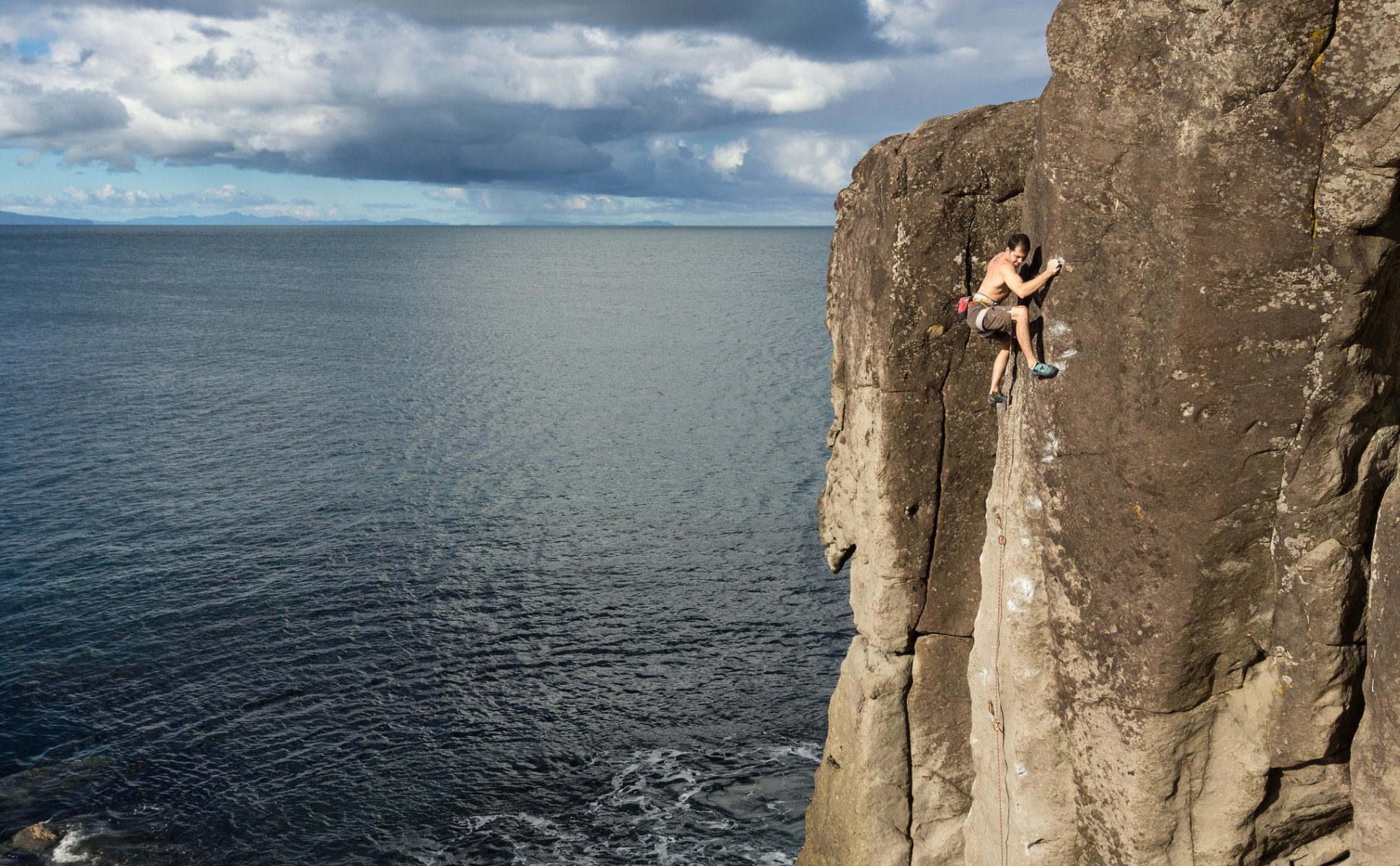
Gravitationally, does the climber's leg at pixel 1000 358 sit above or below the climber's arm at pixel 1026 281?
below

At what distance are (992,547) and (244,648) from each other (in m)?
24.2

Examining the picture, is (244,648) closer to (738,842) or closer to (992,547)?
(738,842)

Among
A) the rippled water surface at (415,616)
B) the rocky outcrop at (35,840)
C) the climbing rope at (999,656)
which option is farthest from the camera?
the rippled water surface at (415,616)

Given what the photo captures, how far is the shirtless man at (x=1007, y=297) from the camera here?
36.1ft

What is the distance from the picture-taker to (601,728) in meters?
26.0

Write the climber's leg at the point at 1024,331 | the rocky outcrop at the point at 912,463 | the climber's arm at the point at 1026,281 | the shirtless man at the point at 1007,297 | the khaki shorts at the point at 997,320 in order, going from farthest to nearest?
the rocky outcrop at the point at 912,463, the khaki shorts at the point at 997,320, the climber's leg at the point at 1024,331, the shirtless man at the point at 1007,297, the climber's arm at the point at 1026,281

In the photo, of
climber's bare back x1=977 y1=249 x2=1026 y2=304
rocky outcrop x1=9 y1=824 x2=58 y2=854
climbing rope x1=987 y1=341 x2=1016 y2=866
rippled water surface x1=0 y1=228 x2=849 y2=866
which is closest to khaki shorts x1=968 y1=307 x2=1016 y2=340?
climber's bare back x1=977 y1=249 x2=1026 y2=304

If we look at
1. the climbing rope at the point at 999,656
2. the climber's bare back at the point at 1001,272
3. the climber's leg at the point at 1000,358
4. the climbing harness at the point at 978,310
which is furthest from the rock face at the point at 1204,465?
the climbing harness at the point at 978,310

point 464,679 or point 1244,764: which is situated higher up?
point 1244,764

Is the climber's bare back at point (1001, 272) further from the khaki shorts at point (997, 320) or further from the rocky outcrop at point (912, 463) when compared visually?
the rocky outcrop at point (912, 463)

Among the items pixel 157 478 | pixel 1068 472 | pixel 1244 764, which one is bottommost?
pixel 157 478

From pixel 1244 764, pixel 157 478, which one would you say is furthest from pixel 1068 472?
pixel 157 478

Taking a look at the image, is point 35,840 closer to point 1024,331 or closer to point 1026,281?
point 1024,331

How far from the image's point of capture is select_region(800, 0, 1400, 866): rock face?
9305 millimetres
